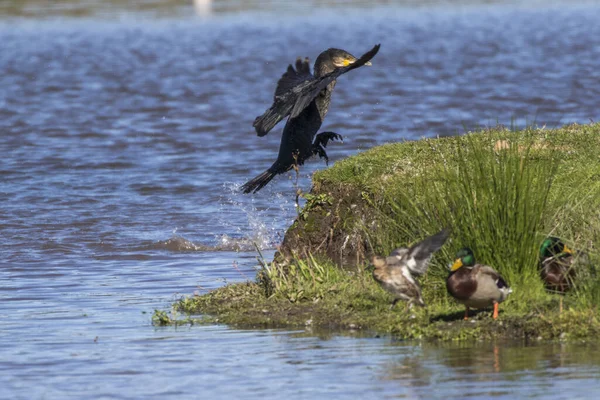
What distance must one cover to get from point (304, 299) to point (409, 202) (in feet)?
3.29

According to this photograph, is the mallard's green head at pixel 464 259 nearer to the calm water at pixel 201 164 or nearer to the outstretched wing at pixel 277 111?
the calm water at pixel 201 164

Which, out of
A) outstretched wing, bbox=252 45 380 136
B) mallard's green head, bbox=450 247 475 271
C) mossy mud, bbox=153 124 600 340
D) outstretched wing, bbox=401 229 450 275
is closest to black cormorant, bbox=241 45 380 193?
outstretched wing, bbox=252 45 380 136

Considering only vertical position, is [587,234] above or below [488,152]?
below

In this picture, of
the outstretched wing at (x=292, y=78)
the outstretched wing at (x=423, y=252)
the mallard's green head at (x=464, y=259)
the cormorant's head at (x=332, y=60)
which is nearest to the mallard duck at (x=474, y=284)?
the mallard's green head at (x=464, y=259)

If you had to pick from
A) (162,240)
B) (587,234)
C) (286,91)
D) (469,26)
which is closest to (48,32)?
(469,26)

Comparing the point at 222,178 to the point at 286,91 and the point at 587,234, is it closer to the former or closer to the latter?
the point at 286,91

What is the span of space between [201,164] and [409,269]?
32.4ft

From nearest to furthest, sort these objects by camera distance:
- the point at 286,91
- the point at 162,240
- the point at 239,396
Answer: the point at 239,396, the point at 286,91, the point at 162,240

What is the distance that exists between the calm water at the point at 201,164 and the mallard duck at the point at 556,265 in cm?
72

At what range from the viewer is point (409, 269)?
7445mm

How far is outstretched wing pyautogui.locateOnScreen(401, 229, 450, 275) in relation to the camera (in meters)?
7.44

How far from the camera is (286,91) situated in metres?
9.60

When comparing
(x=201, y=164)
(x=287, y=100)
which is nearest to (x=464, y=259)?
(x=287, y=100)

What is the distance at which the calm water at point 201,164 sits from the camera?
668 centimetres
